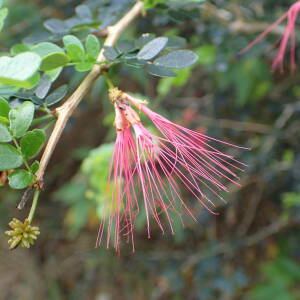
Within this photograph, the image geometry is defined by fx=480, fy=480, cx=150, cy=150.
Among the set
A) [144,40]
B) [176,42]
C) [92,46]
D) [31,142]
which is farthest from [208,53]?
[31,142]

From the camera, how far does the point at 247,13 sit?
134 centimetres

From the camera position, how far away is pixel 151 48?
2.23ft

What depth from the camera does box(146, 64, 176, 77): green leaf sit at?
0.68 meters

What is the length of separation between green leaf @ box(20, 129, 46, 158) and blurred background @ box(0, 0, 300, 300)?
369mm

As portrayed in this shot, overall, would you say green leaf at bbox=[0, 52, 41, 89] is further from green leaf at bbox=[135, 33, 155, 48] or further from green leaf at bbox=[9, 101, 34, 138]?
green leaf at bbox=[135, 33, 155, 48]

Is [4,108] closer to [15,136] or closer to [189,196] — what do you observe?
[15,136]

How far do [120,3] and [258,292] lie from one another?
5.50 ft

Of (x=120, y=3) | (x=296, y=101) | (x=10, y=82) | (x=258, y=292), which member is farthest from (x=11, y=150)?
(x=258, y=292)

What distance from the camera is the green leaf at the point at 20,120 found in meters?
0.59

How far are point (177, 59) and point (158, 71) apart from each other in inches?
1.3

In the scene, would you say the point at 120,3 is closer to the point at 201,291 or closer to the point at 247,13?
the point at 247,13

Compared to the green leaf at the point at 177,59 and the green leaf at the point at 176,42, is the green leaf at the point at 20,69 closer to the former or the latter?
the green leaf at the point at 177,59

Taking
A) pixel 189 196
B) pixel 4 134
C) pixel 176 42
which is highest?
pixel 4 134

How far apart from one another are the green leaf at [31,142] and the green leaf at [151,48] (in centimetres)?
18
